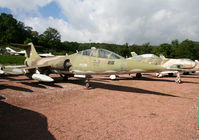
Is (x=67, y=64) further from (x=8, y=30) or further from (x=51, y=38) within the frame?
(x=51, y=38)

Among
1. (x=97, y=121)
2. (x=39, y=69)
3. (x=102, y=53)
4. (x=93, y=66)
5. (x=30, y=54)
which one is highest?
(x=30, y=54)

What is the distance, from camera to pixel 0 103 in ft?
17.6

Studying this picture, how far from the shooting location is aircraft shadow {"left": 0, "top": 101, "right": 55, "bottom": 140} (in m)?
3.04

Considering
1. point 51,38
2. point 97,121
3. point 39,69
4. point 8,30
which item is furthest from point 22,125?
point 51,38

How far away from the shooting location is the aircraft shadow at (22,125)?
304cm

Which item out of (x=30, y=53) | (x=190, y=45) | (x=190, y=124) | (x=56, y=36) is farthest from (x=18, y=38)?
(x=190, y=45)

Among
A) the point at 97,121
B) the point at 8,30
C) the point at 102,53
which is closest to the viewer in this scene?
the point at 97,121

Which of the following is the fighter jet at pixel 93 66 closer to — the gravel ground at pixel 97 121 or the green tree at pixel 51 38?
the gravel ground at pixel 97 121

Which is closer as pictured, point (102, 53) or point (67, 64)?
point (102, 53)

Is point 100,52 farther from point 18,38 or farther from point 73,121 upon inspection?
point 18,38

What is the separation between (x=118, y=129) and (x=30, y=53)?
45.3 feet

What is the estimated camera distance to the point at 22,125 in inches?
140

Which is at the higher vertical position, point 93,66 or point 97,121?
point 93,66

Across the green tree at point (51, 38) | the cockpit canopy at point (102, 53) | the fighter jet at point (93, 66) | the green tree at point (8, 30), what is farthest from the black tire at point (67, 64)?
the green tree at point (51, 38)
